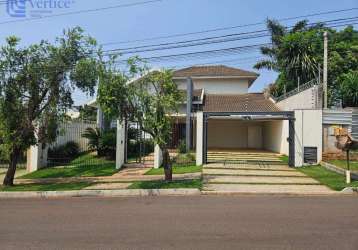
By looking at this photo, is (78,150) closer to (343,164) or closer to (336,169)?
(336,169)

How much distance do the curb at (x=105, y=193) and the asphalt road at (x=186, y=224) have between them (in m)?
1.05

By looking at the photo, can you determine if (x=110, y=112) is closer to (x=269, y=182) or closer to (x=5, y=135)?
(x=5, y=135)

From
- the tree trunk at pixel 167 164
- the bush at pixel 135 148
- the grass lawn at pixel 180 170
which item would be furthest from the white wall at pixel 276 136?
the tree trunk at pixel 167 164

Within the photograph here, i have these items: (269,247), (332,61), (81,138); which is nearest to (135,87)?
(269,247)

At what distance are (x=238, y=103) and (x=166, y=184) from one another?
54.0 ft

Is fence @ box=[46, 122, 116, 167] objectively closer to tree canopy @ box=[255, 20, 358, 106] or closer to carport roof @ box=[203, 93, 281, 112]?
carport roof @ box=[203, 93, 281, 112]

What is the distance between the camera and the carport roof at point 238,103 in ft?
83.1

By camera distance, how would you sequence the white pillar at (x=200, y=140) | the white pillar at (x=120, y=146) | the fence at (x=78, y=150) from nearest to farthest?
the white pillar at (x=200, y=140) → the white pillar at (x=120, y=146) → the fence at (x=78, y=150)

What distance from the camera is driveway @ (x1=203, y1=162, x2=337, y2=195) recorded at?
1109cm

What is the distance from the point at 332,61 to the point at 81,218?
26076 mm

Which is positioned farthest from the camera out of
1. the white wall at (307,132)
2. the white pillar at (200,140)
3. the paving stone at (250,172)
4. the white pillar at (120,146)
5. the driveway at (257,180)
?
the white pillar at (120,146)

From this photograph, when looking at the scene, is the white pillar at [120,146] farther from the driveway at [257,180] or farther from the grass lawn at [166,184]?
the grass lawn at [166,184]

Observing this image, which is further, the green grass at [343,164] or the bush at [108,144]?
the bush at [108,144]

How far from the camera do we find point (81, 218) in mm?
7598
